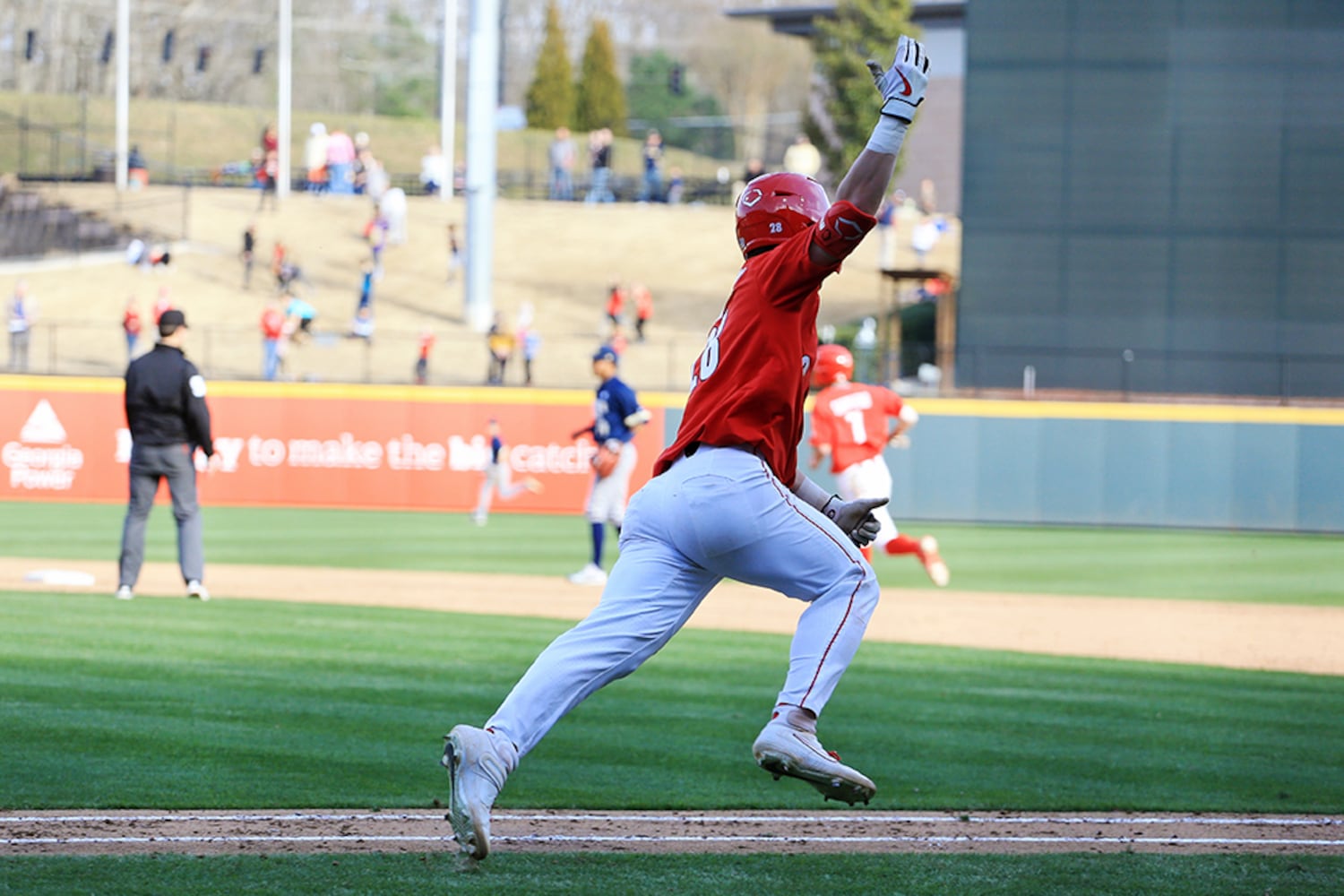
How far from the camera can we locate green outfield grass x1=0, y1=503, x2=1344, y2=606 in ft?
57.8

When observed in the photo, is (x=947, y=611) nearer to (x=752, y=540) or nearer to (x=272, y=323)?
(x=752, y=540)

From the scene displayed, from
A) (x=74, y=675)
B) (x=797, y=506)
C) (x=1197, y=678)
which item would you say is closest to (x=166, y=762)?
(x=74, y=675)

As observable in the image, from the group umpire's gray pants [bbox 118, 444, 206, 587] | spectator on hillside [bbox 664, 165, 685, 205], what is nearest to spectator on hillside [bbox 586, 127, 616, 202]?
spectator on hillside [bbox 664, 165, 685, 205]

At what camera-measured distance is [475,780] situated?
438 centimetres

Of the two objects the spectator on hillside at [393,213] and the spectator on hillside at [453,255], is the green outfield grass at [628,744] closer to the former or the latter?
the spectator on hillside at [453,255]

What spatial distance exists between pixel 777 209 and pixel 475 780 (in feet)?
6.16

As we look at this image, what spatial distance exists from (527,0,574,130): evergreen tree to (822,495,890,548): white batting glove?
62127 mm

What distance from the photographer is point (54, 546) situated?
18.3 metres

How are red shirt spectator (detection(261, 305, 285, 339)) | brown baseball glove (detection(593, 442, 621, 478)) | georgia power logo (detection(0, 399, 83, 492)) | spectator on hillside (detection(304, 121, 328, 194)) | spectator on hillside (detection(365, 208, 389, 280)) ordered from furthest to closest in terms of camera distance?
spectator on hillside (detection(304, 121, 328, 194)) → spectator on hillside (detection(365, 208, 389, 280)) → red shirt spectator (detection(261, 305, 285, 339)) → georgia power logo (detection(0, 399, 83, 492)) → brown baseball glove (detection(593, 442, 621, 478))

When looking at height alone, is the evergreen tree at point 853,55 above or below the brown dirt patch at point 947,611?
above

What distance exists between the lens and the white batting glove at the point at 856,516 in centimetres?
492

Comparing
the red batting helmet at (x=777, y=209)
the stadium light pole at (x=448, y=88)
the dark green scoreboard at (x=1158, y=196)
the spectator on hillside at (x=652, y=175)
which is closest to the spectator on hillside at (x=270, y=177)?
the stadium light pole at (x=448, y=88)

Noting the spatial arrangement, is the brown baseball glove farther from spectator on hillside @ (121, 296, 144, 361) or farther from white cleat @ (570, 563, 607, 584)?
spectator on hillside @ (121, 296, 144, 361)

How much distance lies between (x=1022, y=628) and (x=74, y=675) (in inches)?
302
